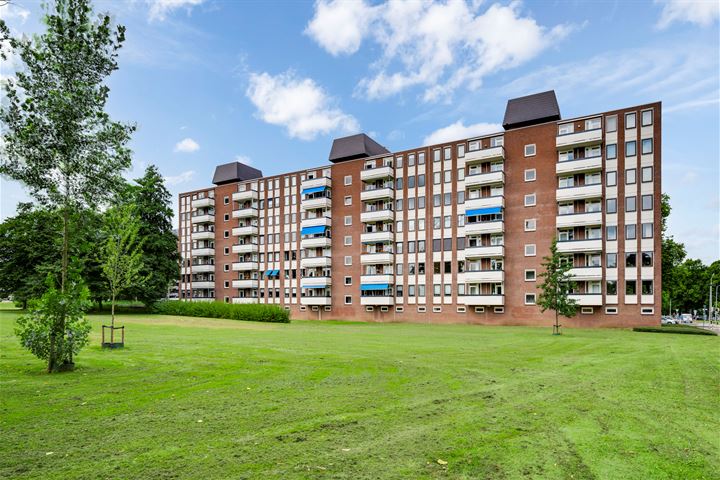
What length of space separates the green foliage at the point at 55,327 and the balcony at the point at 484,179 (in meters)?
49.9

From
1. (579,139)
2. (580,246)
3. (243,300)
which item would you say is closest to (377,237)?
(580,246)

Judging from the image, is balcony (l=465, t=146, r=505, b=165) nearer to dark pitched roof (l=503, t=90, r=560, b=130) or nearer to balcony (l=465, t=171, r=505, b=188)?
balcony (l=465, t=171, r=505, b=188)

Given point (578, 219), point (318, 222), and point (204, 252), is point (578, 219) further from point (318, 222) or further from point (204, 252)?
point (204, 252)

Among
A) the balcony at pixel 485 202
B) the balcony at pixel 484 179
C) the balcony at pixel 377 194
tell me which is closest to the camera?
the balcony at pixel 485 202

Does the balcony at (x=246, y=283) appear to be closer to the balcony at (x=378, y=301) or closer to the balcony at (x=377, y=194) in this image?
the balcony at (x=378, y=301)

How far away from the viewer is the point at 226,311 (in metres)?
59.2

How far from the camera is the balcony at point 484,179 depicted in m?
57.1

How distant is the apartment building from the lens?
50844 mm

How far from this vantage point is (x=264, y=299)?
79062 millimetres

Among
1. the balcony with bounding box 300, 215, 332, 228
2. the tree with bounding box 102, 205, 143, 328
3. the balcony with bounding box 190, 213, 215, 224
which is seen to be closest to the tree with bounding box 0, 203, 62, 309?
the balcony with bounding box 190, 213, 215, 224

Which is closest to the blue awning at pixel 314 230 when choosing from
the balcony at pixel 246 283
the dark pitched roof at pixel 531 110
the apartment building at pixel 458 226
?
the apartment building at pixel 458 226

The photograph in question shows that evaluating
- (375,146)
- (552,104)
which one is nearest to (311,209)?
(375,146)

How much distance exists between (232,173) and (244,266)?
719 inches

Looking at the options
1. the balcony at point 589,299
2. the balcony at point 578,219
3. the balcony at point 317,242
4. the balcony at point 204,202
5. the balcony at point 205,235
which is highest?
the balcony at point 204,202
